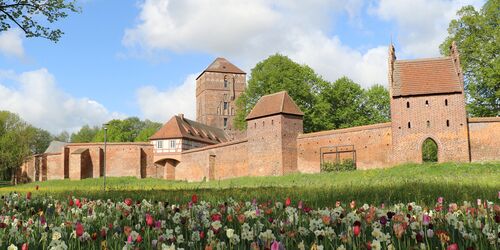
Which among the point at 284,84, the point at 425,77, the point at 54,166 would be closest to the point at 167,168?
the point at 54,166

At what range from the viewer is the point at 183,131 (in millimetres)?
53438

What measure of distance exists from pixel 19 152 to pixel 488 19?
50053mm

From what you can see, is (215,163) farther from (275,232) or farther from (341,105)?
(275,232)

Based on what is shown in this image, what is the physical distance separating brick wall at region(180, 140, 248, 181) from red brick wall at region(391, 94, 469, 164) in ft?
44.9

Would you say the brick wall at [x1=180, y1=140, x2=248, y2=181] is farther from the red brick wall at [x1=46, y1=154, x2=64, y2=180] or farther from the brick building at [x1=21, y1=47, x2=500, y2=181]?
the red brick wall at [x1=46, y1=154, x2=64, y2=180]

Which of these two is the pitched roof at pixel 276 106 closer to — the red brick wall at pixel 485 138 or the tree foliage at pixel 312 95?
the tree foliage at pixel 312 95

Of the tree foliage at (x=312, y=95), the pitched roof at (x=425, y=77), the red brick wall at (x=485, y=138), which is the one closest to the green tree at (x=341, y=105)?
the tree foliage at (x=312, y=95)

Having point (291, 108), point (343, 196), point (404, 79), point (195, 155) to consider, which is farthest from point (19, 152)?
point (343, 196)

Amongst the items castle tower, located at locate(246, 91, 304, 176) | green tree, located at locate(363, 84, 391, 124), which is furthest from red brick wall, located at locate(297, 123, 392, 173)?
green tree, located at locate(363, 84, 391, 124)

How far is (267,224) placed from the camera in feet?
14.4

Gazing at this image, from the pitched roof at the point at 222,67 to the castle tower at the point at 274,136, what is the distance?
43276 millimetres

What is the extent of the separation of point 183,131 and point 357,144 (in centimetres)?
2620

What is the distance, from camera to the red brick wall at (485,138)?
28.1 metres

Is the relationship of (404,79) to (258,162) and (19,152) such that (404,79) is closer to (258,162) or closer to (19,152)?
(258,162)
